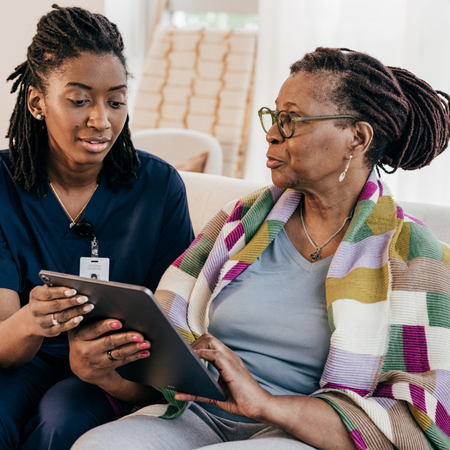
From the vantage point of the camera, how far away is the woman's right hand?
922 millimetres

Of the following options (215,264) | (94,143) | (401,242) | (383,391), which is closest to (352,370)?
(383,391)

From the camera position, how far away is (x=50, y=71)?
131cm

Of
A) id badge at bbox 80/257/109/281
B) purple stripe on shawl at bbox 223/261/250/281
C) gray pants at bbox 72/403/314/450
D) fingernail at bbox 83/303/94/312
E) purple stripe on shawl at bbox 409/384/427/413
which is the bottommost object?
gray pants at bbox 72/403/314/450

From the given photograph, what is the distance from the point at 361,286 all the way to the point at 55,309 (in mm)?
589

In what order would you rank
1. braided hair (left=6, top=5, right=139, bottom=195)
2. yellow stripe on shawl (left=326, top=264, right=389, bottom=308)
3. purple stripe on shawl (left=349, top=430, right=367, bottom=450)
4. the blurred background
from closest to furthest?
purple stripe on shawl (left=349, top=430, right=367, bottom=450) → yellow stripe on shawl (left=326, top=264, right=389, bottom=308) → braided hair (left=6, top=5, right=139, bottom=195) → the blurred background

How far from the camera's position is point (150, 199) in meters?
1.45

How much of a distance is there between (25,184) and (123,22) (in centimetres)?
239

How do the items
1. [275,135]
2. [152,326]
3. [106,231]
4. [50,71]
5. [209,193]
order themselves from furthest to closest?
[209,193], [106,231], [50,71], [275,135], [152,326]

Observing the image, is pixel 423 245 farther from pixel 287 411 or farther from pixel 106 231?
pixel 106 231

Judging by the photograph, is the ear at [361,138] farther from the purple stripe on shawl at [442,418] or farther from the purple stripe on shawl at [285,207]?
the purple stripe on shawl at [442,418]

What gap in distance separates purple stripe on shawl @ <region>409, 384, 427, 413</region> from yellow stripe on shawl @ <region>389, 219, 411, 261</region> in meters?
0.26

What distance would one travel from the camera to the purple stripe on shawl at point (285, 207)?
4.21 feet

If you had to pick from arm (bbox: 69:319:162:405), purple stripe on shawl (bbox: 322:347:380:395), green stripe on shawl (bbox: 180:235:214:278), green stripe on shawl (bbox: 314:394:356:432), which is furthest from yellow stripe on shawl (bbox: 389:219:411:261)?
arm (bbox: 69:319:162:405)

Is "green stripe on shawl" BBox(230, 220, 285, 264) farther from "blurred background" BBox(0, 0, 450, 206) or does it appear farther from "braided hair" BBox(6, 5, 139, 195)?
"blurred background" BBox(0, 0, 450, 206)
